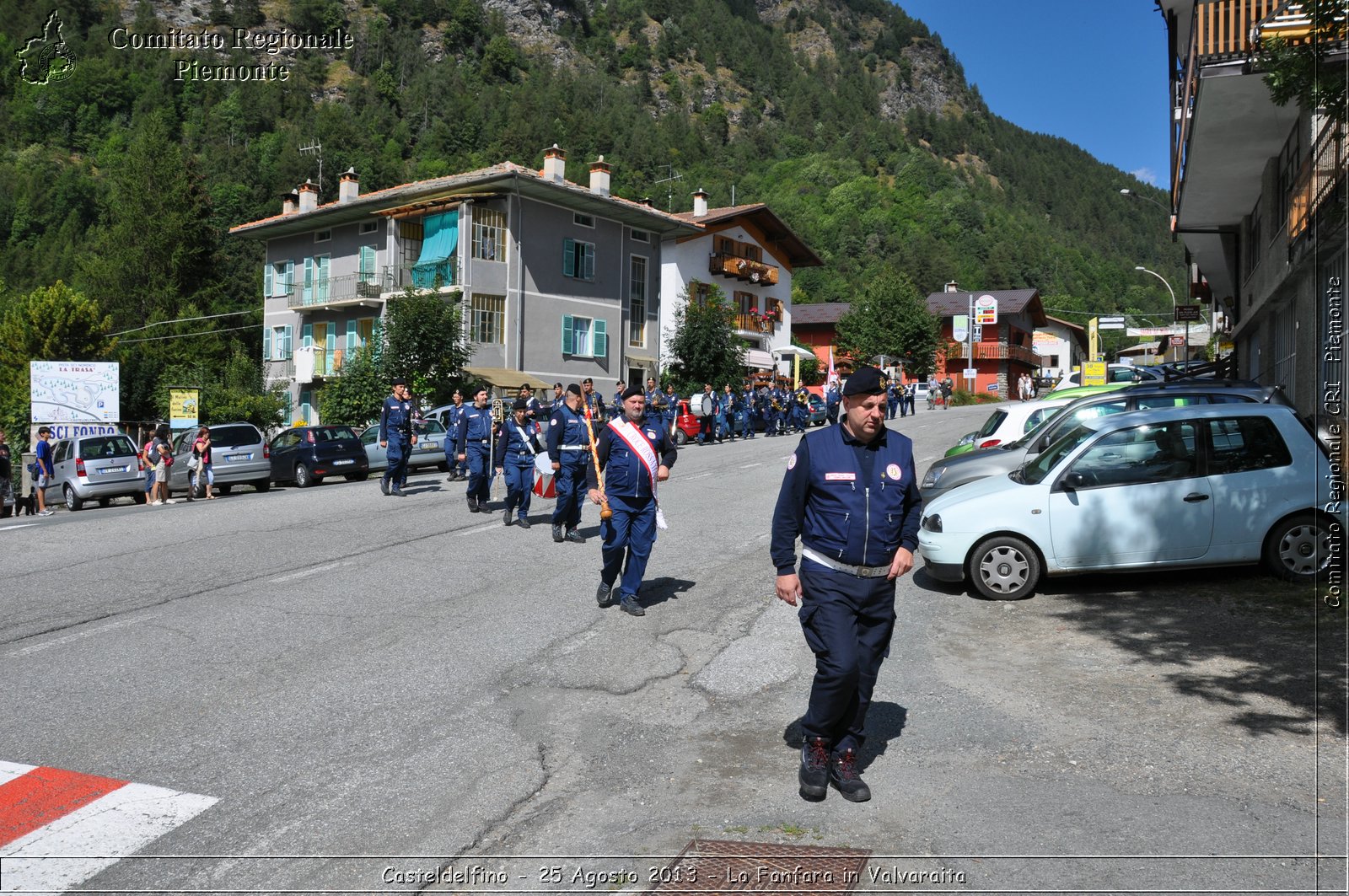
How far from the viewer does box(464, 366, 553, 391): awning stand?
39.6 metres

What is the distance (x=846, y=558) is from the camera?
484 cm

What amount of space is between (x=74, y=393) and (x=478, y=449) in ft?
56.9

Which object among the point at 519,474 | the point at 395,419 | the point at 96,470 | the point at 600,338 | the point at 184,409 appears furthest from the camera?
the point at 600,338

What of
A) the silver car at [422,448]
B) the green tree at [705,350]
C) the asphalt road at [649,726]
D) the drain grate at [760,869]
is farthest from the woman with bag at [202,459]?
the green tree at [705,350]

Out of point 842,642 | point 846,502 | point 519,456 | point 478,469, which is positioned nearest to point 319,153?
point 478,469

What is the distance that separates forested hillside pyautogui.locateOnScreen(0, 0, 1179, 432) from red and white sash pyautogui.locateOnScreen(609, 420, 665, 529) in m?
47.1

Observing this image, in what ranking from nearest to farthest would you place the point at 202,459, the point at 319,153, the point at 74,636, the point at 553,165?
the point at 74,636 → the point at 202,459 → the point at 553,165 → the point at 319,153

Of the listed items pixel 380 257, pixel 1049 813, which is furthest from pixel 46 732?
pixel 380 257

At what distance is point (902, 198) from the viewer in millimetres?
113875

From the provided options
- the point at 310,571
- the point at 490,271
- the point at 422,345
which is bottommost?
the point at 310,571

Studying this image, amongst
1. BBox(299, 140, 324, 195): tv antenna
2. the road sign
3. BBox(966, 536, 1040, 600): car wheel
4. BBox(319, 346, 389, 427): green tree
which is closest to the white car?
BBox(966, 536, 1040, 600): car wheel

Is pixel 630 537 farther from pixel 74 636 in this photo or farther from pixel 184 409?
pixel 184 409

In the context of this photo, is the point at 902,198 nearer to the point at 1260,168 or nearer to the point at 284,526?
the point at 1260,168

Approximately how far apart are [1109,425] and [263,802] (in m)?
7.31
